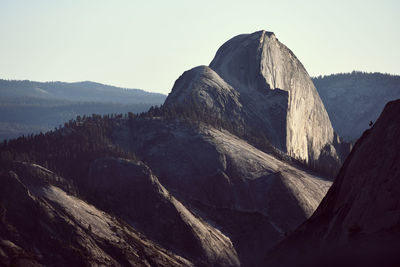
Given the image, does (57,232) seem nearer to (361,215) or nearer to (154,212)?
(154,212)

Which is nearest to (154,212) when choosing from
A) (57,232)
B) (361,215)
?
(57,232)

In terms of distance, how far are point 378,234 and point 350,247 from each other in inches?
145

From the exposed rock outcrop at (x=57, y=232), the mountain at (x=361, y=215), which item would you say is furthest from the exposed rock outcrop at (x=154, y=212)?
the mountain at (x=361, y=215)

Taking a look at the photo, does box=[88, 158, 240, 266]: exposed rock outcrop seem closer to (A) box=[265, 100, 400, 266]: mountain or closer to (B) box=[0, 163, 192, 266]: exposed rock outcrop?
(B) box=[0, 163, 192, 266]: exposed rock outcrop

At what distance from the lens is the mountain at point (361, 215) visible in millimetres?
99625

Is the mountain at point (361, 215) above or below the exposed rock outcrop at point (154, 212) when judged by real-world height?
above

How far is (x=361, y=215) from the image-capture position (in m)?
114

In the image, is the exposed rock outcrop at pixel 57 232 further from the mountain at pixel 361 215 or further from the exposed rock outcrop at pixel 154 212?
the mountain at pixel 361 215

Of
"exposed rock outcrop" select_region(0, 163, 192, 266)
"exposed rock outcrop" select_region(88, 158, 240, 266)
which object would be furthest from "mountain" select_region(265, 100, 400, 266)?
"exposed rock outcrop" select_region(88, 158, 240, 266)

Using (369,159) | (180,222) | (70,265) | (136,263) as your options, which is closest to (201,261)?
(180,222)

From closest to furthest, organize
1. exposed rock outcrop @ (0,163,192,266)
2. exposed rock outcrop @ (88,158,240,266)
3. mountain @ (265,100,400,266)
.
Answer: mountain @ (265,100,400,266), exposed rock outcrop @ (0,163,192,266), exposed rock outcrop @ (88,158,240,266)

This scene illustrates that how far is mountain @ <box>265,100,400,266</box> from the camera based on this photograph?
9962 centimetres

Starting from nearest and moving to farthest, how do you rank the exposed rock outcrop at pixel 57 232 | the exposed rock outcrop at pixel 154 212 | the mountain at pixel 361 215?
the mountain at pixel 361 215 < the exposed rock outcrop at pixel 57 232 < the exposed rock outcrop at pixel 154 212

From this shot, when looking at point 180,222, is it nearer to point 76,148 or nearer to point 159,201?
point 159,201
